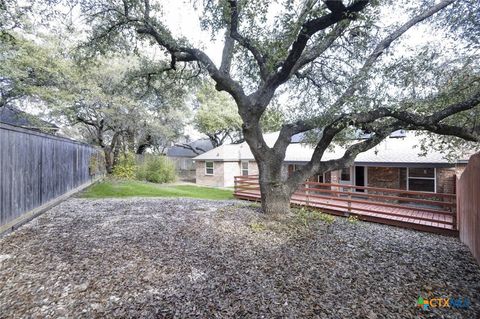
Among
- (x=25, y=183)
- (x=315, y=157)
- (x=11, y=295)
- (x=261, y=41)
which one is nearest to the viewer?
(x=11, y=295)

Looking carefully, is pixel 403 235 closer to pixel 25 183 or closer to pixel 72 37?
pixel 25 183

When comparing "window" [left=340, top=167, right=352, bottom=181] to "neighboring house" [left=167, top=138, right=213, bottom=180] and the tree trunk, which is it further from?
"neighboring house" [left=167, top=138, right=213, bottom=180]

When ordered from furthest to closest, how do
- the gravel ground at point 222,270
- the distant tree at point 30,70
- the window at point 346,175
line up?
the window at point 346,175, the distant tree at point 30,70, the gravel ground at point 222,270

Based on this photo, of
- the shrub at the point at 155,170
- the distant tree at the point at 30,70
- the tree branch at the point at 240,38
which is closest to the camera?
the tree branch at the point at 240,38

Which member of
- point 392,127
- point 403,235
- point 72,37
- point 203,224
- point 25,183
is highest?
point 72,37

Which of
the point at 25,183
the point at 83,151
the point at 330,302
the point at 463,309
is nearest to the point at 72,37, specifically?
the point at 83,151

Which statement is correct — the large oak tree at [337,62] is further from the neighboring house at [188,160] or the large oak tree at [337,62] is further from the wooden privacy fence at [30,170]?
the neighboring house at [188,160]

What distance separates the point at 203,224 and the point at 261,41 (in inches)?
192

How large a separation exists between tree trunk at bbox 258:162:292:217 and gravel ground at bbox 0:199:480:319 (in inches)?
33.2

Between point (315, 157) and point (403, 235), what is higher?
point (315, 157)

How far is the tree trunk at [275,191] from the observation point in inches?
274

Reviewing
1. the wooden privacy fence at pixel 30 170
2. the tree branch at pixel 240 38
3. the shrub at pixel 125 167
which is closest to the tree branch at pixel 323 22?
the tree branch at pixel 240 38

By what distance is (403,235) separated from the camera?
6.27m
